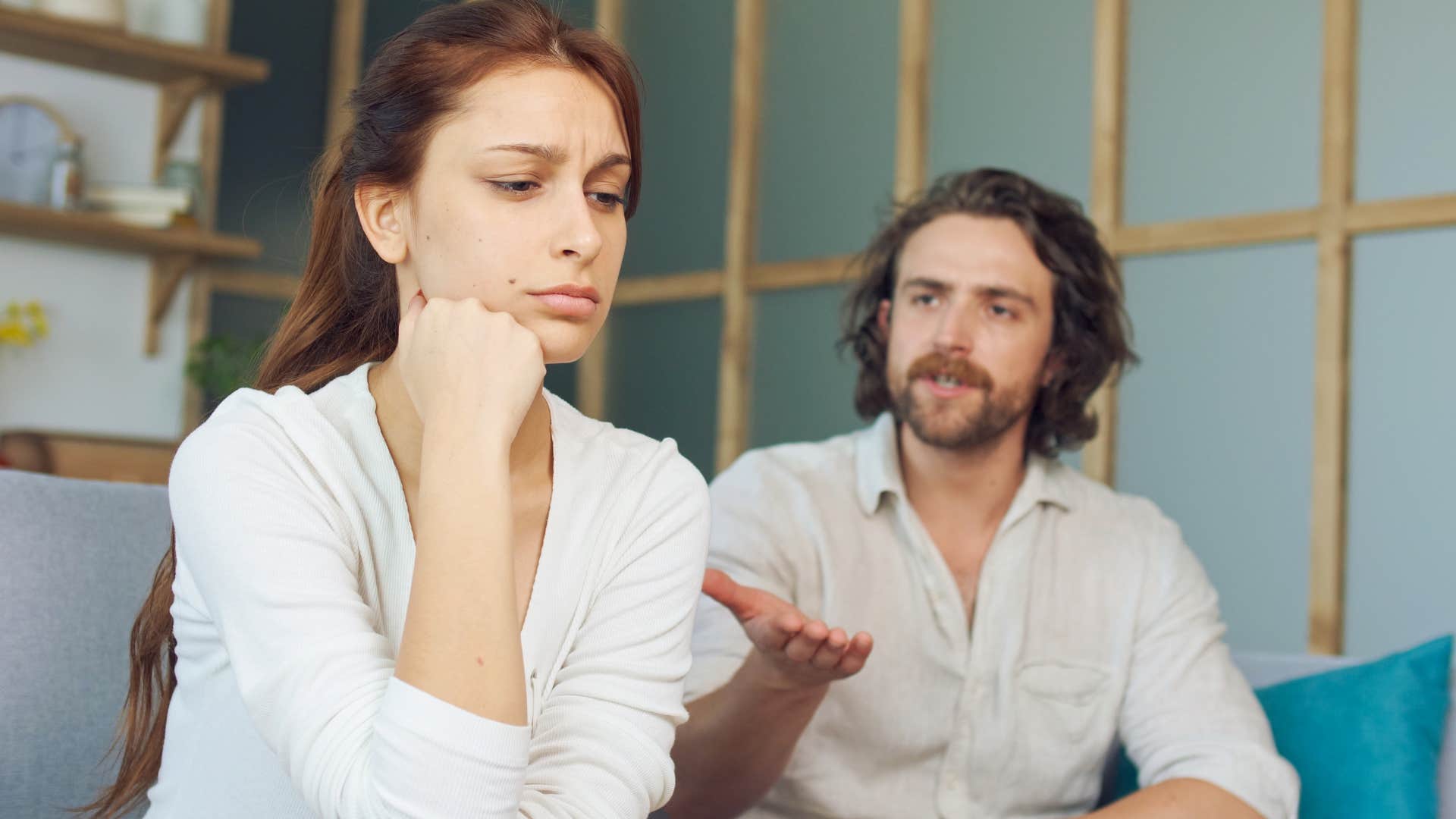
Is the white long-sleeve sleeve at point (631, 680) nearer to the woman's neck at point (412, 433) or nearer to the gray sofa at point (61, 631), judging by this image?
the woman's neck at point (412, 433)

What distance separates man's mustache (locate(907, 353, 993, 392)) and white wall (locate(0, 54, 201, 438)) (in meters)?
3.16

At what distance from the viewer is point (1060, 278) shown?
2268 millimetres

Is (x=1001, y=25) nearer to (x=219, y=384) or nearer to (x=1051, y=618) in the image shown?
(x=1051, y=618)

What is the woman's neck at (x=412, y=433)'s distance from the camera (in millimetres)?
1212

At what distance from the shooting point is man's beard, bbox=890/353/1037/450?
2041mm

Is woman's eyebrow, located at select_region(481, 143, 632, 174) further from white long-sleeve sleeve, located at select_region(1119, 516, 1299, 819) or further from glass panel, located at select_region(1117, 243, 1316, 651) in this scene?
glass panel, located at select_region(1117, 243, 1316, 651)

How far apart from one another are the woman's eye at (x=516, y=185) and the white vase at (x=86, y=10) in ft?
11.7

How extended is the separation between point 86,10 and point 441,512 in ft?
12.3

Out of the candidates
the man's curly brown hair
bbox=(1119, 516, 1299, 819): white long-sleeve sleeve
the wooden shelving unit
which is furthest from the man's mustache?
the wooden shelving unit

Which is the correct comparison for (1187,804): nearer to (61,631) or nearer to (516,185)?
(516,185)

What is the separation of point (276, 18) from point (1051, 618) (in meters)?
3.94

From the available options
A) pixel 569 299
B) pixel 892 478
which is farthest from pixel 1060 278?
pixel 569 299

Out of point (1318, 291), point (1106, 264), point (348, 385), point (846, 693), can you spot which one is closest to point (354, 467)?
point (348, 385)

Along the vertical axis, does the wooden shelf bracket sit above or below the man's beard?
above
